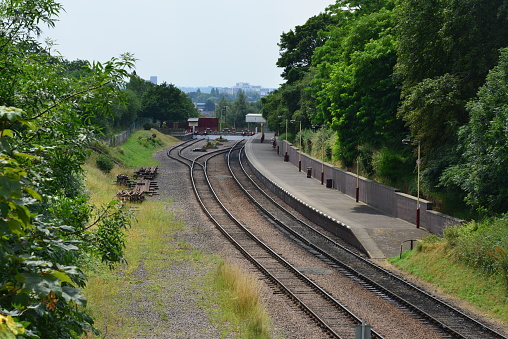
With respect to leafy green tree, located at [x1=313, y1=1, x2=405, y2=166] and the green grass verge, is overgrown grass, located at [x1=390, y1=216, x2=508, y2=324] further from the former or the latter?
leafy green tree, located at [x1=313, y1=1, x2=405, y2=166]

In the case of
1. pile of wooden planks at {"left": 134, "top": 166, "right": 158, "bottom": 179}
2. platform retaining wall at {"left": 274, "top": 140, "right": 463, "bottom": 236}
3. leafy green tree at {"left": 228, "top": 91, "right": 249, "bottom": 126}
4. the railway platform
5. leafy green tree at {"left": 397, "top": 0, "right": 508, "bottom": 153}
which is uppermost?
leafy green tree at {"left": 397, "top": 0, "right": 508, "bottom": 153}

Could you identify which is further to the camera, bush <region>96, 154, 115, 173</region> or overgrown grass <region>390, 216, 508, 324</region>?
bush <region>96, 154, 115, 173</region>

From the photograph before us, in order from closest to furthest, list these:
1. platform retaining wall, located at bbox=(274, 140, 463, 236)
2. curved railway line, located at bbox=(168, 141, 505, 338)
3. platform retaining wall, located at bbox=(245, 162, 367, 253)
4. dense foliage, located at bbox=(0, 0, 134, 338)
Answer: dense foliage, located at bbox=(0, 0, 134, 338)
curved railway line, located at bbox=(168, 141, 505, 338)
platform retaining wall, located at bbox=(274, 140, 463, 236)
platform retaining wall, located at bbox=(245, 162, 367, 253)

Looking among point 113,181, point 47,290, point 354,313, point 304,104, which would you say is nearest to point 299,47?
point 304,104

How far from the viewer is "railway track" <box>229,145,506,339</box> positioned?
17812 mm

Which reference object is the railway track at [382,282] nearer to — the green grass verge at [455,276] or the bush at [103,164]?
the green grass verge at [455,276]

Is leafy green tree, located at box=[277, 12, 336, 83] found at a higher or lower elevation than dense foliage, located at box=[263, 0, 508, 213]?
higher

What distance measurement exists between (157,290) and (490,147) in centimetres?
1327

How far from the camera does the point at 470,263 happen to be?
2264cm

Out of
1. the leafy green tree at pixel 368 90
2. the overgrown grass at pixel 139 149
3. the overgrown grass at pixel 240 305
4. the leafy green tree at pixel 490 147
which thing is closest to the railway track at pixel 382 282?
the overgrown grass at pixel 240 305

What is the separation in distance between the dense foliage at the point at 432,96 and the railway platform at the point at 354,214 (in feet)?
7.95

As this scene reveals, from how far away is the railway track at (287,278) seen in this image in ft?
59.2

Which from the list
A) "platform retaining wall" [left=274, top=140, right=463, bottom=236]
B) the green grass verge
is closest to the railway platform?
"platform retaining wall" [left=274, top=140, right=463, bottom=236]

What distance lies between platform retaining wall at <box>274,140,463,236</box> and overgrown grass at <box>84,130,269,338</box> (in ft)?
36.2
